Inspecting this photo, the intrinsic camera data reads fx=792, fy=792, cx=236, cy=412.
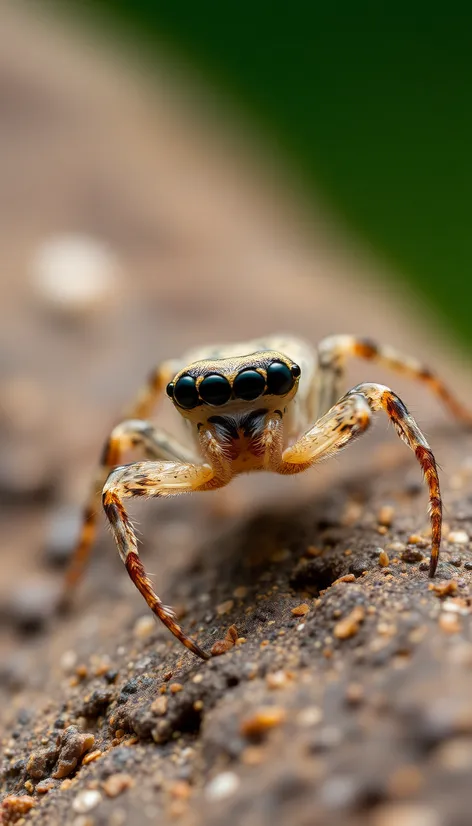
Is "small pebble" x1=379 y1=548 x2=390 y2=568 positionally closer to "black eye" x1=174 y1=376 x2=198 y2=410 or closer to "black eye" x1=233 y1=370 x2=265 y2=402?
"black eye" x1=233 y1=370 x2=265 y2=402

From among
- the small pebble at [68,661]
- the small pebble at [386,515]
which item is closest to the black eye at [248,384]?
the small pebble at [386,515]

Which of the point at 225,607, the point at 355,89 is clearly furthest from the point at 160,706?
the point at 355,89

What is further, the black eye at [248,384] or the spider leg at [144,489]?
the black eye at [248,384]

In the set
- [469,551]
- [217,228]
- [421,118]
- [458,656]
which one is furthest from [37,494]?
[421,118]

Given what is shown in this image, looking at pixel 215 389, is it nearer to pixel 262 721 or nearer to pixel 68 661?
pixel 262 721

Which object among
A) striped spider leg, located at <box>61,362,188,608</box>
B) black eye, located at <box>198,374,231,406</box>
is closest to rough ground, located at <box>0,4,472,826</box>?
striped spider leg, located at <box>61,362,188,608</box>

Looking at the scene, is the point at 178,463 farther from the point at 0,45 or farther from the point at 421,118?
the point at 421,118

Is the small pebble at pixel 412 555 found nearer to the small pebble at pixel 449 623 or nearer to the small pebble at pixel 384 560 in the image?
the small pebble at pixel 384 560

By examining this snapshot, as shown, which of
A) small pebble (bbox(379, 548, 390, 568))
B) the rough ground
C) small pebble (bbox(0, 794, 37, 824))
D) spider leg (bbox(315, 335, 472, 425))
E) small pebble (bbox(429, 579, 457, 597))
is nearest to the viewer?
the rough ground
